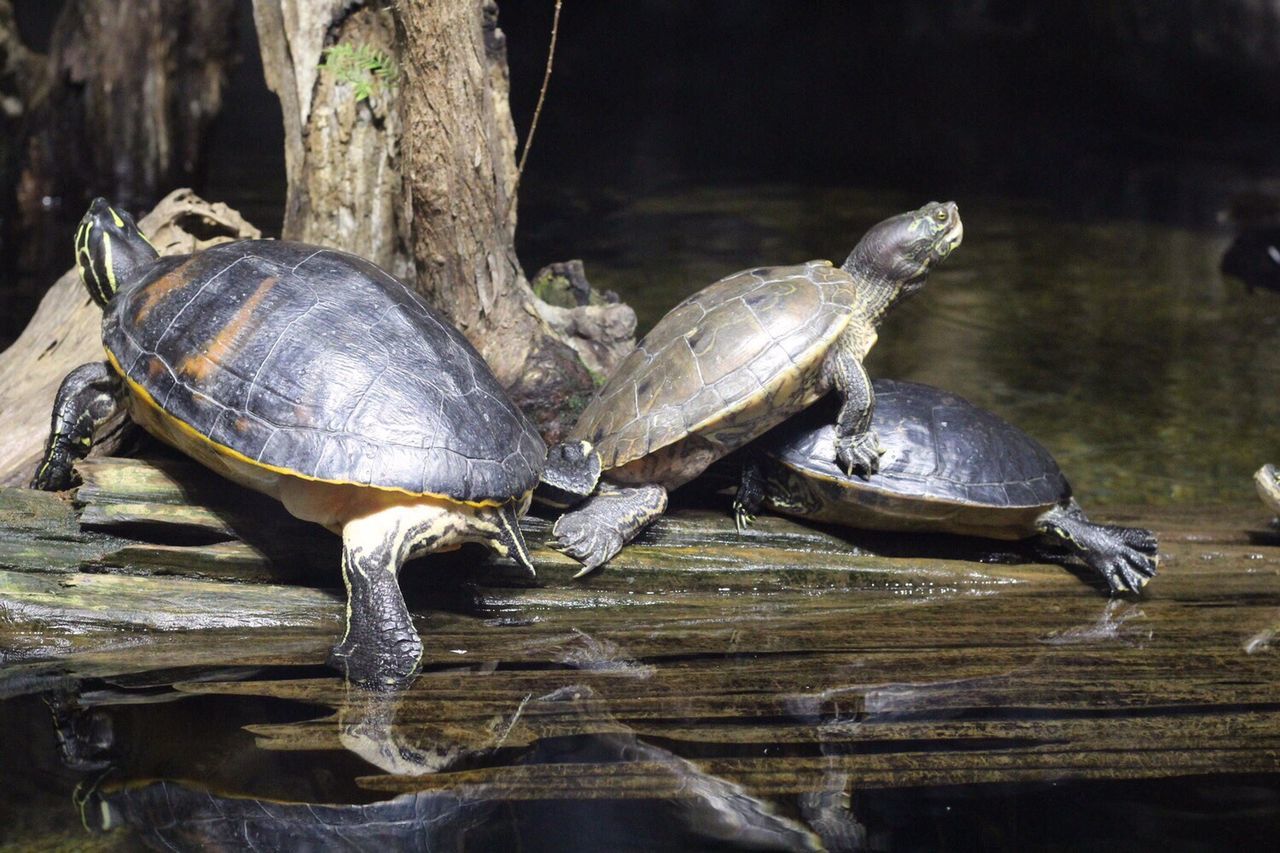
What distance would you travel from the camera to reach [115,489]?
360cm

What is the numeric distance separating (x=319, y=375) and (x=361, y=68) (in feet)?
6.21

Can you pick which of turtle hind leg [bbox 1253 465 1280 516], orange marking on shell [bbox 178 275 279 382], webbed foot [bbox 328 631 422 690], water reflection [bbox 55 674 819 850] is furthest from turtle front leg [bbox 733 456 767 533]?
turtle hind leg [bbox 1253 465 1280 516]

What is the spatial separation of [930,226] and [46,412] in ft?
10.8

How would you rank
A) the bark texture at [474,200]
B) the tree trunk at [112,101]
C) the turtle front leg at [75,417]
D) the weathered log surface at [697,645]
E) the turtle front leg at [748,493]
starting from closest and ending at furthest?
the weathered log surface at [697,645] < the turtle front leg at [75,417] < the turtle front leg at [748,493] < the bark texture at [474,200] < the tree trunk at [112,101]

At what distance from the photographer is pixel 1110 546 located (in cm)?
396

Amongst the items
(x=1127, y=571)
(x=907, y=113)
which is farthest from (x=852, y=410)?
(x=907, y=113)

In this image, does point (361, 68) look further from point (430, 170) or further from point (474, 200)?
point (474, 200)

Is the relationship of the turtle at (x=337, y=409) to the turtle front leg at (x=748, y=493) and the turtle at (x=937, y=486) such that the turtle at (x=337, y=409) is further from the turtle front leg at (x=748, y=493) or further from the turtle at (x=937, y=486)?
the turtle at (x=937, y=486)

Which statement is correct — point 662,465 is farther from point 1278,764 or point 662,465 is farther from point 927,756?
point 1278,764

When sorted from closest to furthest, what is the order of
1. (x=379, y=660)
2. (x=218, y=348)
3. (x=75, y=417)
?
1. (x=379, y=660)
2. (x=218, y=348)
3. (x=75, y=417)

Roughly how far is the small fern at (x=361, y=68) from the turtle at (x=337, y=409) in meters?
1.24

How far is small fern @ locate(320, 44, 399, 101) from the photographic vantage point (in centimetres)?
466

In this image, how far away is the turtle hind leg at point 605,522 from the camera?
3.68 meters

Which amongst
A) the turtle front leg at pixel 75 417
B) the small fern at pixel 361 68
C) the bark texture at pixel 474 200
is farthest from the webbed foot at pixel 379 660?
the small fern at pixel 361 68
